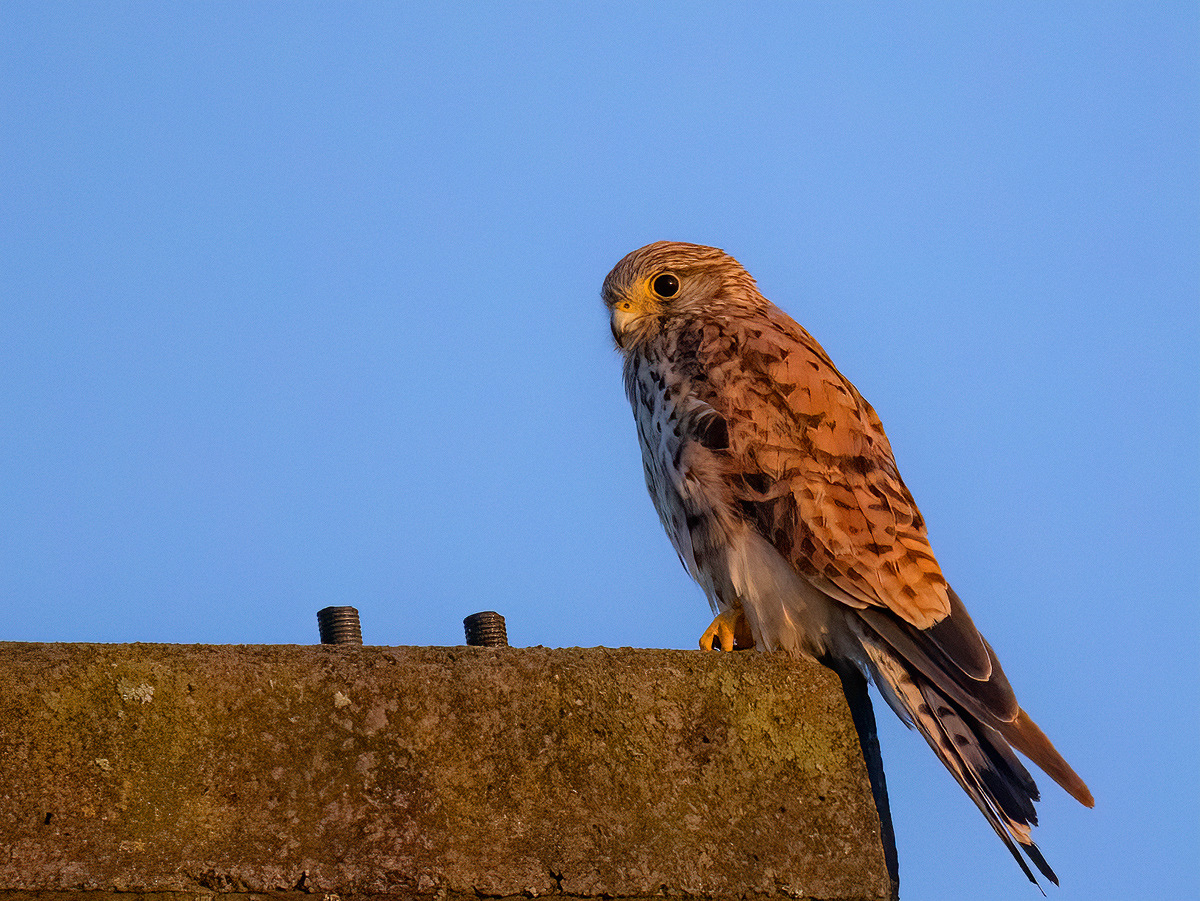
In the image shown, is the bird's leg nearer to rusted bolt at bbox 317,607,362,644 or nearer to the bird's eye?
rusted bolt at bbox 317,607,362,644

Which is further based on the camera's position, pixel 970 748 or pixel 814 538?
pixel 814 538

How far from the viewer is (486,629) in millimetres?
2434

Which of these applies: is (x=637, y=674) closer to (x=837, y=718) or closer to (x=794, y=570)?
(x=837, y=718)

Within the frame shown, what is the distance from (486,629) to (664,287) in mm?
2053

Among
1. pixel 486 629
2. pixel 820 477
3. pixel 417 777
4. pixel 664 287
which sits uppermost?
pixel 664 287

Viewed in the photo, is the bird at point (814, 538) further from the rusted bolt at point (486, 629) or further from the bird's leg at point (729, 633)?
the rusted bolt at point (486, 629)

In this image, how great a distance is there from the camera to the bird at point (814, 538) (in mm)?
2678

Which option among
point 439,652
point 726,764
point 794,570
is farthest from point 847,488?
point 439,652

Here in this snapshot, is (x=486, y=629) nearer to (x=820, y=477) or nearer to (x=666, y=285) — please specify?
(x=820, y=477)

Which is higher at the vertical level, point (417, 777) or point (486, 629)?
point (486, 629)

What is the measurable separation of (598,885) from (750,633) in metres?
1.30

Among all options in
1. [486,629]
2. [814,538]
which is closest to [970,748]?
[814,538]

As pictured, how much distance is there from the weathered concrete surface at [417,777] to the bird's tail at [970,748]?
1.57 feet

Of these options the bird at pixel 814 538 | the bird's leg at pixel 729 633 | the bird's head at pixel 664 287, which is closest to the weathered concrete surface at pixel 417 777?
the bird at pixel 814 538
